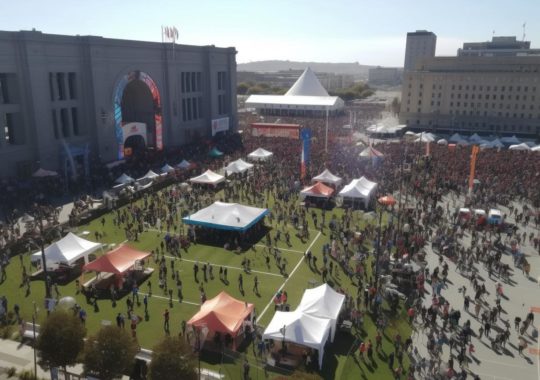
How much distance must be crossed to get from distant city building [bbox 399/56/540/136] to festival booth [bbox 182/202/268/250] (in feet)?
197

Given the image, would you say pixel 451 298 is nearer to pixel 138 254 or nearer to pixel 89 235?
pixel 138 254

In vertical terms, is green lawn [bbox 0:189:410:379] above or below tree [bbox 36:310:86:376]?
below

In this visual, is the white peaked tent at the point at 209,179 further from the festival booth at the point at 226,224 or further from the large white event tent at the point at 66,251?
the large white event tent at the point at 66,251

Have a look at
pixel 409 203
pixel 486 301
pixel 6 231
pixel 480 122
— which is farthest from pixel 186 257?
pixel 480 122

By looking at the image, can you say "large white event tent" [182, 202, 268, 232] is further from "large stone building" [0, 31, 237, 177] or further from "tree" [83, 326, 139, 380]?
"large stone building" [0, 31, 237, 177]

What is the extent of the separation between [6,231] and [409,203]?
1132 inches

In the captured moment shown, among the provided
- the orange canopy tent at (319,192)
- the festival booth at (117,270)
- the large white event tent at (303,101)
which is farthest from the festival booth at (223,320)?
the large white event tent at (303,101)

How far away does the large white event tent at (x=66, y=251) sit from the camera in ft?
75.3

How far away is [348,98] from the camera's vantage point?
467 ft

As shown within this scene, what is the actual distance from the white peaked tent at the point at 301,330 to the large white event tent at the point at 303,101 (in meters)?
76.7

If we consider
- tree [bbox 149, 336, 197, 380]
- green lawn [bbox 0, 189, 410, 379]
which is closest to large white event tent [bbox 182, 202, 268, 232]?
green lawn [bbox 0, 189, 410, 379]

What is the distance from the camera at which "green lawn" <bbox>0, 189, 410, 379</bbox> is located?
16.6 m

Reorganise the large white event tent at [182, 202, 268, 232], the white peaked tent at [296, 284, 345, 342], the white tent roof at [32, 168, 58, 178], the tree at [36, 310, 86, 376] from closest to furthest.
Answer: the tree at [36, 310, 86, 376] → the white peaked tent at [296, 284, 345, 342] → the large white event tent at [182, 202, 268, 232] → the white tent roof at [32, 168, 58, 178]

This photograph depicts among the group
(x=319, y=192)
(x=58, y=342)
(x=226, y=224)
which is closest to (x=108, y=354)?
(x=58, y=342)
